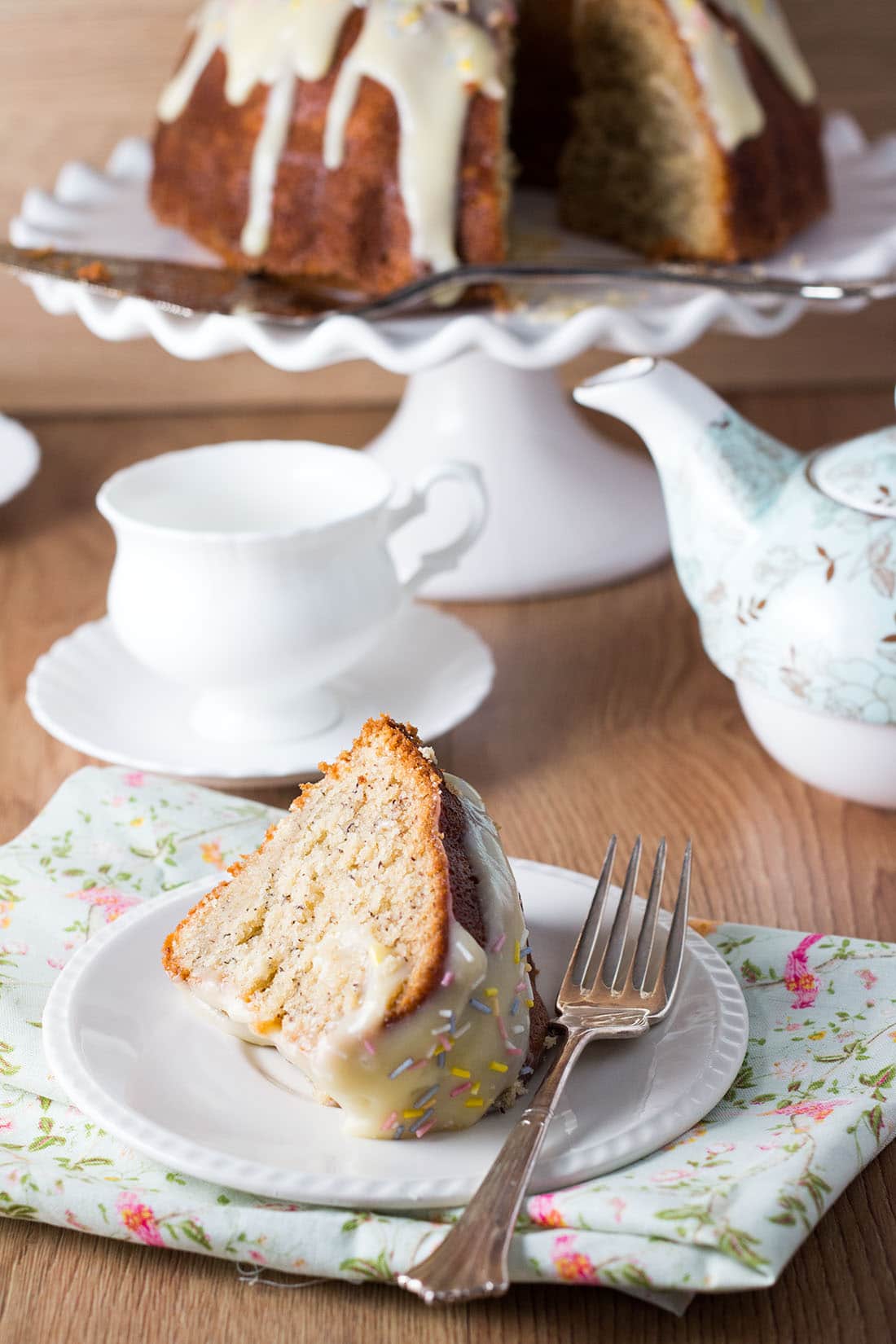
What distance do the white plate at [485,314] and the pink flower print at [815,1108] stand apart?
1.90 feet

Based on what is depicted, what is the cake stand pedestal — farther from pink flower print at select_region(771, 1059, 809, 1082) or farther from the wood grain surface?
pink flower print at select_region(771, 1059, 809, 1082)

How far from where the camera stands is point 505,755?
102 centimetres

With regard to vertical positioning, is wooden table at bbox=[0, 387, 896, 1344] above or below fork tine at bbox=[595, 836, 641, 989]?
below

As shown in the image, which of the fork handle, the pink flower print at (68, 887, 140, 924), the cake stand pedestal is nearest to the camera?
the fork handle

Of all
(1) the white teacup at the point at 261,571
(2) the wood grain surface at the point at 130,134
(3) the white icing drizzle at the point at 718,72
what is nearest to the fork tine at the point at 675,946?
(1) the white teacup at the point at 261,571

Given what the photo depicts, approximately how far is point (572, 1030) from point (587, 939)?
67mm

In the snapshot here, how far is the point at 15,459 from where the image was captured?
53.5 inches

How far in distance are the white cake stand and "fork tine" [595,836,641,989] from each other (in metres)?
0.46

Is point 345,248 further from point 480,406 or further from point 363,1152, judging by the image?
point 363,1152

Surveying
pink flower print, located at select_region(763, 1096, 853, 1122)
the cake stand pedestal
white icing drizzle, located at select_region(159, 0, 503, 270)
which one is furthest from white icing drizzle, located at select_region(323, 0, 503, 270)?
pink flower print, located at select_region(763, 1096, 853, 1122)

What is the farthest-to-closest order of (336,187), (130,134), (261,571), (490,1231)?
(130,134) < (336,187) < (261,571) < (490,1231)

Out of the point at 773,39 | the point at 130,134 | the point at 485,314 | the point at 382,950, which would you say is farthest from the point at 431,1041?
the point at 130,134

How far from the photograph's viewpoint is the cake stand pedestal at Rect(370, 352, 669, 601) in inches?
49.2

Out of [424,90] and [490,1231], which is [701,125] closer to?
[424,90]
